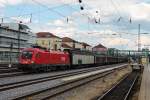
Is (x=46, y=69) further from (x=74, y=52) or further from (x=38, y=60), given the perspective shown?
(x=74, y=52)

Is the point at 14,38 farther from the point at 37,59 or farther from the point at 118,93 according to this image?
the point at 118,93

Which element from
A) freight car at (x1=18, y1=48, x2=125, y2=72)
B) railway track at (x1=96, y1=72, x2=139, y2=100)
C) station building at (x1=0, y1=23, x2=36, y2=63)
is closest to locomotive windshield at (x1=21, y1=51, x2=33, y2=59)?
freight car at (x1=18, y1=48, x2=125, y2=72)

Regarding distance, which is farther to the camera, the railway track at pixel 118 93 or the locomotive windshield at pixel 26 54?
the locomotive windshield at pixel 26 54

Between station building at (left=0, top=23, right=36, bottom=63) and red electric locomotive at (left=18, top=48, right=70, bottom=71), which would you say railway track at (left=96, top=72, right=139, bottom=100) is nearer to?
red electric locomotive at (left=18, top=48, right=70, bottom=71)

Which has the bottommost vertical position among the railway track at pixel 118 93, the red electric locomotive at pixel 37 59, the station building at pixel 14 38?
the railway track at pixel 118 93

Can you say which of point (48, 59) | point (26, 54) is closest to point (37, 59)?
point (26, 54)

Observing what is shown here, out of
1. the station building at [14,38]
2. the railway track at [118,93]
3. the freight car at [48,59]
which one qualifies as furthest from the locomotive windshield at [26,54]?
the station building at [14,38]

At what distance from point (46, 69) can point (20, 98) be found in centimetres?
2836

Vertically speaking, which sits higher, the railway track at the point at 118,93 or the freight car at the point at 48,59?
the freight car at the point at 48,59

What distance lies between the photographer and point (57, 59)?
51.0 meters

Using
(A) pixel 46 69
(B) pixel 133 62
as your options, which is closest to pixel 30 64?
(A) pixel 46 69

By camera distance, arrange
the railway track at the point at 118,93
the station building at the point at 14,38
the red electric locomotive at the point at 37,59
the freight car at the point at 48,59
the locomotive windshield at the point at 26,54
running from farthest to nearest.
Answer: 1. the station building at the point at 14,38
2. the locomotive windshield at the point at 26,54
3. the freight car at the point at 48,59
4. the red electric locomotive at the point at 37,59
5. the railway track at the point at 118,93

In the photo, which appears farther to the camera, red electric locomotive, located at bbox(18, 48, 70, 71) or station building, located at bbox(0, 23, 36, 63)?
station building, located at bbox(0, 23, 36, 63)

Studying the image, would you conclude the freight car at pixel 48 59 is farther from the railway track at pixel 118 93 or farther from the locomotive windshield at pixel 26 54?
the railway track at pixel 118 93
